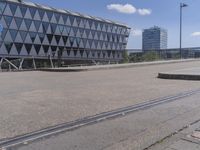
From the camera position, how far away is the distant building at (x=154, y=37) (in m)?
118

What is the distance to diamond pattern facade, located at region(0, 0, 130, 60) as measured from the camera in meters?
61.5

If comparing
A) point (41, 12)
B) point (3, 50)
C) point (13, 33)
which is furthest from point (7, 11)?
point (41, 12)

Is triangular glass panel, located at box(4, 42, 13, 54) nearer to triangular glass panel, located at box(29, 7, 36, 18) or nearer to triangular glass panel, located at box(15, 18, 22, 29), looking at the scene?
triangular glass panel, located at box(15, 18, 22, 29)

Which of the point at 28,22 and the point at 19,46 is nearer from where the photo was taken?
the point at 19,46

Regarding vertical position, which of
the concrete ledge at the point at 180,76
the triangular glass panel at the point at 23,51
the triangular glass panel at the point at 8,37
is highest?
the triangular glass panel at the point at 8,37

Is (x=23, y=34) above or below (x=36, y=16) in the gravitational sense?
below

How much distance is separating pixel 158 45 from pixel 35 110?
117 m

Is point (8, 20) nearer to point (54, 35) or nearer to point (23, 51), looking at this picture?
point (23, 51)

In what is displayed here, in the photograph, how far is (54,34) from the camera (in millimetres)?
71188

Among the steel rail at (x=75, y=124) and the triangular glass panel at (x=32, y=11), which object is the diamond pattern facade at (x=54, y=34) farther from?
the steel rail at (x=75, y=124)

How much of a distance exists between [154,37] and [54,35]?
188ft

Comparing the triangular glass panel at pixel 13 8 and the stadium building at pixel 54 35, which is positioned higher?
the triangular glass panel at pixel 13 8

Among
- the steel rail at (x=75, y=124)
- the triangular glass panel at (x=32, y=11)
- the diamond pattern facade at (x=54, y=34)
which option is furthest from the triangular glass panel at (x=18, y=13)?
the steel rail at (x=75, y=124)

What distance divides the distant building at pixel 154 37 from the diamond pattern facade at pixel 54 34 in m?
28.8
